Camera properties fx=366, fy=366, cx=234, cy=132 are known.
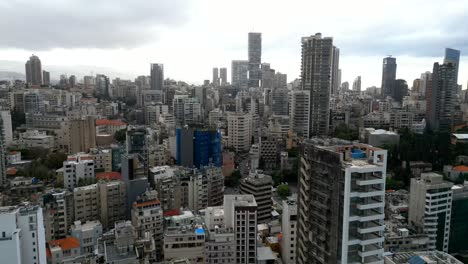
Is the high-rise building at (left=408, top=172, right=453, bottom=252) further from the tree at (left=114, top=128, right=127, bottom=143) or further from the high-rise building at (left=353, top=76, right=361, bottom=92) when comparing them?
the high-rise building at (left=353, top=76, right=361, bottom=92)

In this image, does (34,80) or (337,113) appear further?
(34,80)

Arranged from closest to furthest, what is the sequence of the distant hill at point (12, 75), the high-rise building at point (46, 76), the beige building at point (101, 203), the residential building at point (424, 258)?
the residential building at point (424, 258) < the beige building at point (101, 203) < the high-rise building at point (46, 76) < the distant hill at point (12, 75)

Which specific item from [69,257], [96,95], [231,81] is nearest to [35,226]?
[69,257]

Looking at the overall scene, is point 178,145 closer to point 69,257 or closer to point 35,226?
point 69,257

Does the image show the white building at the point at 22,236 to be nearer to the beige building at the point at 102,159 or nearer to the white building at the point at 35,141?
the beige building at the point at 102,159

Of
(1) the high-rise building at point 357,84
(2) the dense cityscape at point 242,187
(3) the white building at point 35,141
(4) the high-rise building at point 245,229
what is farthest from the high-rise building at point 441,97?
(1) the high-rise building at point 357,84
